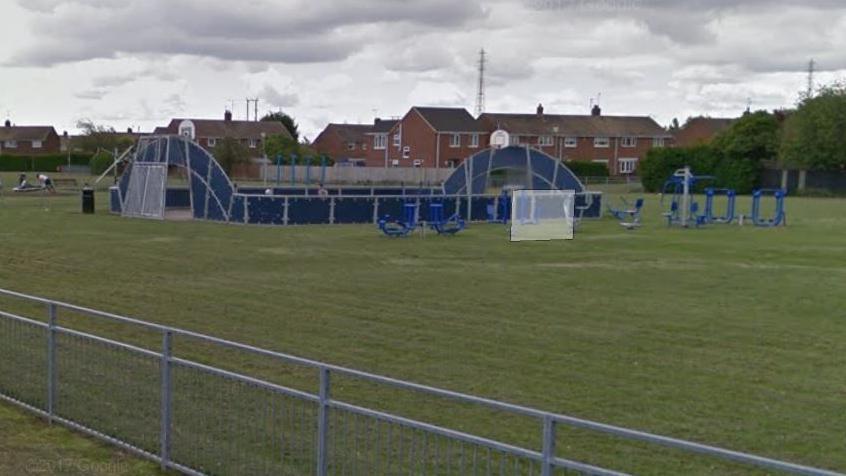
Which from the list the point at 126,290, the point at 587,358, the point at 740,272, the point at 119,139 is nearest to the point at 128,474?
the point at 587,358

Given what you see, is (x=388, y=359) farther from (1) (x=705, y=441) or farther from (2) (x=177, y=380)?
(1) (x=705, y=441)

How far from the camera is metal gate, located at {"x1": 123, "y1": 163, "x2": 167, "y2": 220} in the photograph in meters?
38.9

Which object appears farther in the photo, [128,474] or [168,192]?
[168,192]

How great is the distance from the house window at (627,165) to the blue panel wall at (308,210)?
73.4 m

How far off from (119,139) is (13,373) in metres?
97.5

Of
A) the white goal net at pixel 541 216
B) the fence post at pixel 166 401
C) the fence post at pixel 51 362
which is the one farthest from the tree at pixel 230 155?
the fence post at pixel 166 401

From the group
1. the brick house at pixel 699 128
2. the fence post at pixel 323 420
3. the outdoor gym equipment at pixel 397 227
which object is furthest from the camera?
the brick house at pixel 699 128

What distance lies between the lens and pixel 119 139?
334 ft

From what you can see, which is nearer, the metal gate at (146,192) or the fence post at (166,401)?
the fence post at (166,401)

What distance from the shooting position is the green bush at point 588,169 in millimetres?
88375

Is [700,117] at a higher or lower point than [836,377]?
higher

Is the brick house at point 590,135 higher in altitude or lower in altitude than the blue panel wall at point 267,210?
higher

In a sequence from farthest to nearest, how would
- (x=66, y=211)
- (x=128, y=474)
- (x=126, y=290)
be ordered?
(x=66, y=211) → (x=126, y=290) → (x=128, y=474)

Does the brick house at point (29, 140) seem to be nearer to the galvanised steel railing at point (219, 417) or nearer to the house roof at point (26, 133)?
the house roof at point (26, 133)
